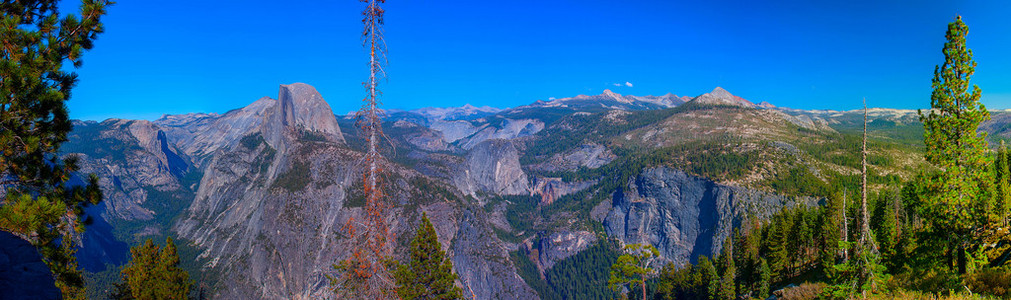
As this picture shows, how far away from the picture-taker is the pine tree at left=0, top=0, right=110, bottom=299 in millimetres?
9820

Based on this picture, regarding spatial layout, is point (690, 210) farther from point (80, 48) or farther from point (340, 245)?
point (80, 48)

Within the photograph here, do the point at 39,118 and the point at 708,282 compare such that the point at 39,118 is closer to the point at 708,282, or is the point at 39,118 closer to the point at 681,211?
the point at 708,282

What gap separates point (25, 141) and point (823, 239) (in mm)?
67623

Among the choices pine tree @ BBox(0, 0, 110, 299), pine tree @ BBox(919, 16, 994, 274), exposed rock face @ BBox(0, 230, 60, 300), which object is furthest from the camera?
pine tree @ BBox(919, 16, 994, 274)

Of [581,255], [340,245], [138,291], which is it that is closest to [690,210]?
[581,255]

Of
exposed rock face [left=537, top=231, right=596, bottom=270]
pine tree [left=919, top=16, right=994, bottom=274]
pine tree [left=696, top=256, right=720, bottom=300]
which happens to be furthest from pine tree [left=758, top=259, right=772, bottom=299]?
exposed rock face [left=537, top=231, right=596, bottom=270]

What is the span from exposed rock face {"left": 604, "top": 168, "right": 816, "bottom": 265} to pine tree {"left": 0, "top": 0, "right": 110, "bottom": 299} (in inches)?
5770

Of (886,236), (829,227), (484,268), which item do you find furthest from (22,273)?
(484,268)

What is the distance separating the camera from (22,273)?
7.06 meters

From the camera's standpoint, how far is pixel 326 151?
164500 mm

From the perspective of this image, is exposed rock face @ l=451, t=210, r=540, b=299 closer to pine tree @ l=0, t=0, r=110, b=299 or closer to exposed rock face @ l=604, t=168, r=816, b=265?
exposed rock face @ l=604, t=168, r=816, b=265

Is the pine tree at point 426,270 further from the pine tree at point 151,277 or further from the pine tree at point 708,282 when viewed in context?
the pine tree at point 708,282

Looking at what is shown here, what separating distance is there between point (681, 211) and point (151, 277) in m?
168

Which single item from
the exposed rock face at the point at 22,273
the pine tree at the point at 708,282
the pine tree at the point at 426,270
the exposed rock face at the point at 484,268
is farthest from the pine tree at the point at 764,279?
the exposed rock face at the point at 484,268
